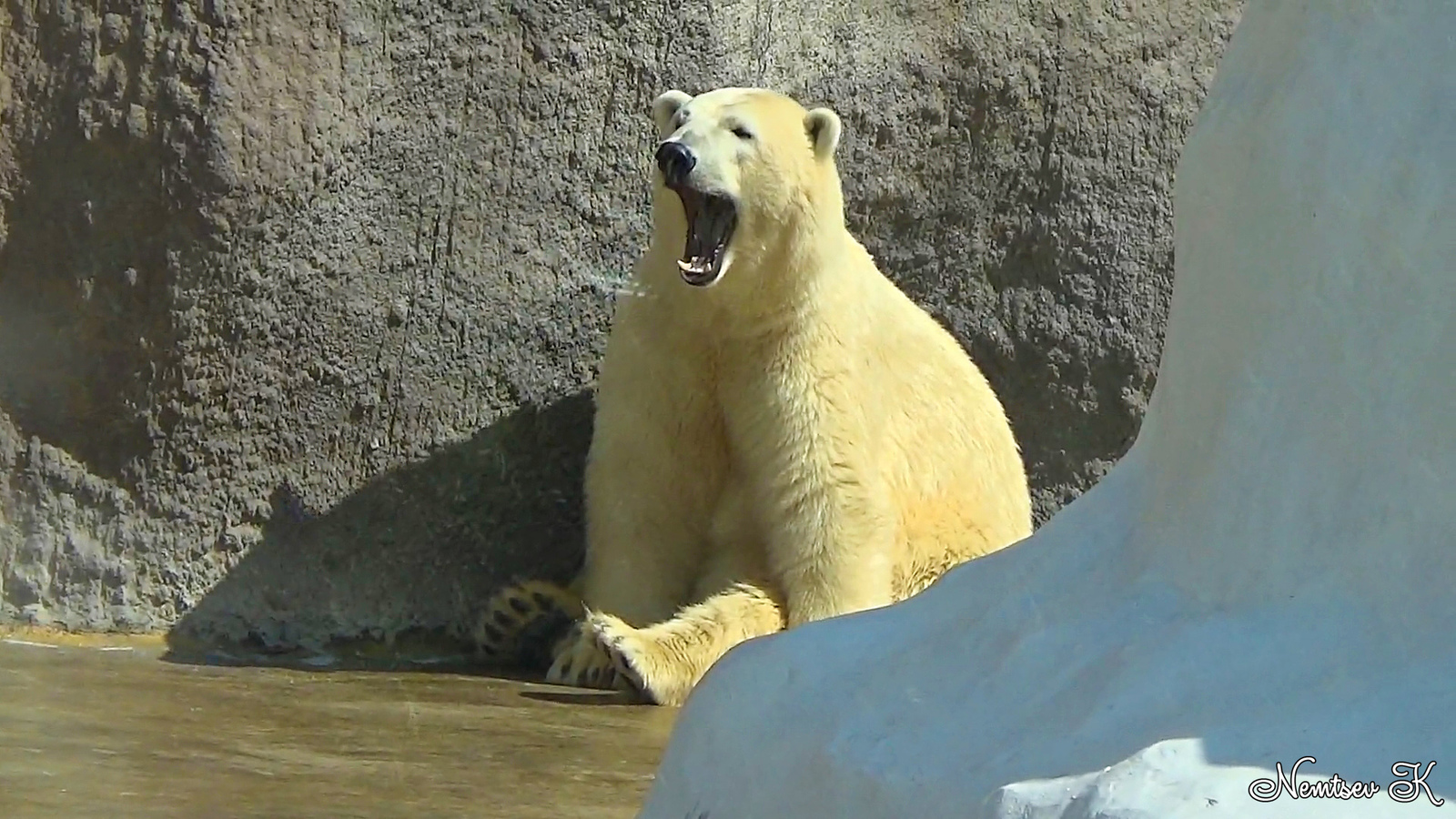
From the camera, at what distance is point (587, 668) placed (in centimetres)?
470

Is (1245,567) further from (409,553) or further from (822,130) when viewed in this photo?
(409,553)

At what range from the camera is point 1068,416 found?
6.01 metres

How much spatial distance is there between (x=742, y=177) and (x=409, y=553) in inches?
54.5

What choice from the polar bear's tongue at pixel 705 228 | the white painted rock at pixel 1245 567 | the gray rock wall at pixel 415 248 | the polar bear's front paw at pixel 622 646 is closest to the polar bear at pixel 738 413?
the polar bear's tongue at pixel 705 228

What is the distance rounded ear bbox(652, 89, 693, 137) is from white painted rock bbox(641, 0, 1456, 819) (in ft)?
10.5

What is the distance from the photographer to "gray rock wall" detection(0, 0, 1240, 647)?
4.95m

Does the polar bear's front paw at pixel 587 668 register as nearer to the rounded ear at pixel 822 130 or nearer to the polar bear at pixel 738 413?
the polar bear at pixel 738 413

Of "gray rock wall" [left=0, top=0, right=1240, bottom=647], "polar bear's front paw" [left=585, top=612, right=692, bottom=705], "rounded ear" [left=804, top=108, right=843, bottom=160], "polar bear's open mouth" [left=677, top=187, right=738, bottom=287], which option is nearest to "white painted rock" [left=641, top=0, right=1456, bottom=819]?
"polar bear's front paw" [left=585, top=612, right=692, bottom=705]

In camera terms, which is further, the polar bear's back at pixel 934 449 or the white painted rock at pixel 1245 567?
the polar bear's back at pixel 934 449

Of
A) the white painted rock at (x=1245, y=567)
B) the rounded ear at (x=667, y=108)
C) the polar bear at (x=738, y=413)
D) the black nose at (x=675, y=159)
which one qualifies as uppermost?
the rounded ear at (x=667, y=108)

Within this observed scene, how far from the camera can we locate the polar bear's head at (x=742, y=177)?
16.2 ft

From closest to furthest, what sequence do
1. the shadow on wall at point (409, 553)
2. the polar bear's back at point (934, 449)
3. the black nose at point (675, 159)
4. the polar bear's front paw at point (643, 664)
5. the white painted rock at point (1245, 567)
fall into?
the white painted rock at point (1245, 567) → the polar bear's front paw at point (643, 664) → the black nose at point (675, 159) → the shadow on wall at point (409, 553) → the polar bear's back at point (934, 449)

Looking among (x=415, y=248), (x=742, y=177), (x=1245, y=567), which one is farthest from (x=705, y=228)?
(x=1245, y=567)

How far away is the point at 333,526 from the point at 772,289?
136 centimetres
